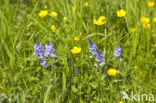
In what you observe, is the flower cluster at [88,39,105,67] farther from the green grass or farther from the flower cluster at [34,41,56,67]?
the flower cluster at [34,41,56,67]

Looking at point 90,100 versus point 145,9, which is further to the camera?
point 145,9

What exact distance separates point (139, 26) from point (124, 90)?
72 centimetres

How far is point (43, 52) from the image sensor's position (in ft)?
5.55

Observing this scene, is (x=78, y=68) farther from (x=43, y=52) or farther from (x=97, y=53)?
(x=43, y=52)

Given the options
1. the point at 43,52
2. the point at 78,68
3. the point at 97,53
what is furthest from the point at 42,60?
the point at 97,53

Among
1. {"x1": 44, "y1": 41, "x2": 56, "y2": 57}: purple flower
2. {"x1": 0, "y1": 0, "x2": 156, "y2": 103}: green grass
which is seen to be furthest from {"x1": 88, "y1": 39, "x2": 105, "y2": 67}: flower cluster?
{"x1": 44, "y1": 41, "x2": 56, "y2": 57}: purple flower

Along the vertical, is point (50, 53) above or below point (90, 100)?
above

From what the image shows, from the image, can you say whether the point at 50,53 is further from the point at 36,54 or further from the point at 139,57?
the point at 139,57

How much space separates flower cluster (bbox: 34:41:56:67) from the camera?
5.41ft

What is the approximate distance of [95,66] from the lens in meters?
1.75

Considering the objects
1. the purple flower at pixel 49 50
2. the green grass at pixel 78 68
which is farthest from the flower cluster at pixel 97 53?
the purple flower at pixel 49 50

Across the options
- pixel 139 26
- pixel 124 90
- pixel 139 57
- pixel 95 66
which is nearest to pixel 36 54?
pixel 95 66

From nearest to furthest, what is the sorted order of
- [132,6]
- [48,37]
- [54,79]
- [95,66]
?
[54,79] → [95,66] → [48,37] → [132,6]

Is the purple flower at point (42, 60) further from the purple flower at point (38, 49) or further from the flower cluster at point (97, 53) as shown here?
the flower cluster at point (97, 53)
